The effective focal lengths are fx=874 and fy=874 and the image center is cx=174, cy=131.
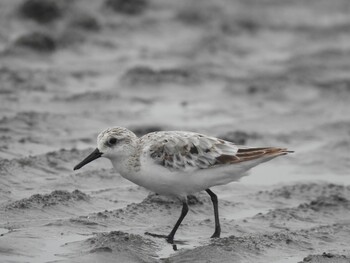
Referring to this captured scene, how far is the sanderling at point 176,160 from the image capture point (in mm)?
7941

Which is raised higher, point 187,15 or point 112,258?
point 187,15

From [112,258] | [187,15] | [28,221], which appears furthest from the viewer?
[187,15]

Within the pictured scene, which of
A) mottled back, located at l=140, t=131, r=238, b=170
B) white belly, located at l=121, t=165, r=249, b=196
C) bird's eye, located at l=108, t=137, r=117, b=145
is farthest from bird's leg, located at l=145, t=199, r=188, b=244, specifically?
bird's eye, located at l=108, t=137, r=117, b=145

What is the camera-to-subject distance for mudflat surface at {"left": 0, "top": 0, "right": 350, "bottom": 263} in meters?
7.86

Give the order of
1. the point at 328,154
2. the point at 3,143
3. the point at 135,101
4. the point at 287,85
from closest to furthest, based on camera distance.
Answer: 1. the point at 3,143
2. the point at 328,154
3. the point at 135,101
4. the point at 287,85

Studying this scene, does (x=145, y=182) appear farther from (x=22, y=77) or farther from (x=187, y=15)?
(x=187, y=15)

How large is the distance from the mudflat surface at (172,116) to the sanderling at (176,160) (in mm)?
484

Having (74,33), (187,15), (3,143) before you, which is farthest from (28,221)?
(187,15)

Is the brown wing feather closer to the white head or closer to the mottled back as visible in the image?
the mottled back

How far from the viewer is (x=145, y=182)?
7922 mm

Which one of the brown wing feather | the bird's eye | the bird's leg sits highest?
the bird's eye

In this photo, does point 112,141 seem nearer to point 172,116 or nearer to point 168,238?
point 168,238

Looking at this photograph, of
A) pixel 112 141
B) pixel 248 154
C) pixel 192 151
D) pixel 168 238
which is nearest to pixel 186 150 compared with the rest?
pixel 192 151

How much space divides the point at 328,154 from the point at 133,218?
3.91m
